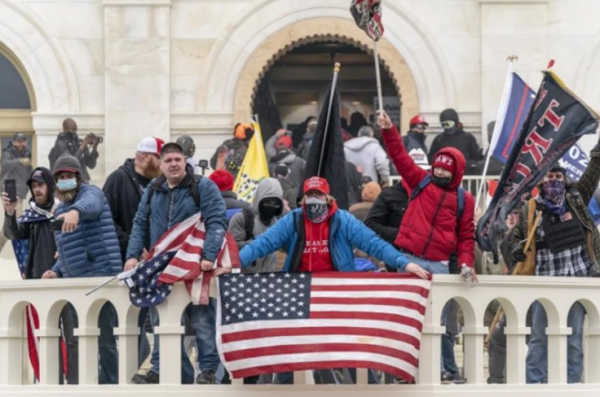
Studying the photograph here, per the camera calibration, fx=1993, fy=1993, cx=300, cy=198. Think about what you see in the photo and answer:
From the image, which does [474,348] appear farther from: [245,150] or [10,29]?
[10,29]

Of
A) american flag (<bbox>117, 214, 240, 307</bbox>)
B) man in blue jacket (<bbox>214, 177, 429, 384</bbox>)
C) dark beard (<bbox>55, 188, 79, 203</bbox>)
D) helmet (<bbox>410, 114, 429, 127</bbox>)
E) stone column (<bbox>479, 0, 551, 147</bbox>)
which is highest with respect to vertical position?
stone column (<bbox>479, 0, 551, 147</bbox>)

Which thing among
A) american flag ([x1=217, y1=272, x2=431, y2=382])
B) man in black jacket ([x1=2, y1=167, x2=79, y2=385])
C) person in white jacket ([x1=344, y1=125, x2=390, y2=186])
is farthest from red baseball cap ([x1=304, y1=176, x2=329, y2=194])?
person in white jacket ([x1=344, y1=125, x2=390, y2=186])

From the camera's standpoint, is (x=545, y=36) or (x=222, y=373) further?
(x=545, y=36)

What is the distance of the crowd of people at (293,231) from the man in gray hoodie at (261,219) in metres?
0.01

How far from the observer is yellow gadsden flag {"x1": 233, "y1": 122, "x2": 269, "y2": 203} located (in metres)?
24.1

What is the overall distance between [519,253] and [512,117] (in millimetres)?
4533

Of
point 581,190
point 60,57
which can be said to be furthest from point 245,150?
point 581,190

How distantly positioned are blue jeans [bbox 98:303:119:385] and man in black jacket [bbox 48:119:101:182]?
12212mm

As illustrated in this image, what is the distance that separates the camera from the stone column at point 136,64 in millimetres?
29359

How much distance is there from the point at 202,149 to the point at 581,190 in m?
12.6

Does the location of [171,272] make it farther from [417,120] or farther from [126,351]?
[417,120]

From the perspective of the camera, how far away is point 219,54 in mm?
29656

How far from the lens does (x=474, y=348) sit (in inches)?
616

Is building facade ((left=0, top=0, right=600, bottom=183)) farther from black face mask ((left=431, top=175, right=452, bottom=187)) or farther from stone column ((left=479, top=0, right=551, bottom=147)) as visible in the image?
black face mask ((left=431, top=175, right=452, bottom=187))
